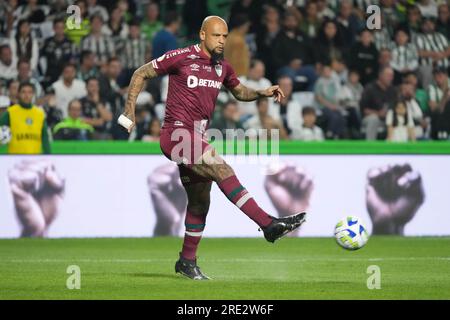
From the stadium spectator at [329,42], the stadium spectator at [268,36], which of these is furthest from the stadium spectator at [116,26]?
the stadium spectator at [329,42]

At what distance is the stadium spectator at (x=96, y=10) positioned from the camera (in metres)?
20.6

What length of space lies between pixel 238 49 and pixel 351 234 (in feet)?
27.9

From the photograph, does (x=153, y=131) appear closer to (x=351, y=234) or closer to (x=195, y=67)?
(x=195, y=67)

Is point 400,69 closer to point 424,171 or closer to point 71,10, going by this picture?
point 424,171

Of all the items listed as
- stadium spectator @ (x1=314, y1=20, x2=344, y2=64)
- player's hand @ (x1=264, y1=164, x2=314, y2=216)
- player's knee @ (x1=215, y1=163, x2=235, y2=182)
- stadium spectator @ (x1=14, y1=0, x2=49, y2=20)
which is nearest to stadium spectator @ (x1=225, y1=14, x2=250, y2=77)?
stadium spectator @ (x1=314, y1=20, x2=344, y2=64)

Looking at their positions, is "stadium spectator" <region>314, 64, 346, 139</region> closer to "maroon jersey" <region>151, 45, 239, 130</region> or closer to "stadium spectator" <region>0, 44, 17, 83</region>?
"stadium spectator" <region>0, 44, 17, 83</region>

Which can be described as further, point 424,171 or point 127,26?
point 127,26

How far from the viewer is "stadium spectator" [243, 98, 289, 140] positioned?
1824 centimetres

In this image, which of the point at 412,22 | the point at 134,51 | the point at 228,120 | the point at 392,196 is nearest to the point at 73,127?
the point at 228,120

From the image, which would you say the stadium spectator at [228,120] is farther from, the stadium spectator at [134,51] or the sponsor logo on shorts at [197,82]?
the sponsor logo on shorts at [197,82]

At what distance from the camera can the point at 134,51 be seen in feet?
66.5

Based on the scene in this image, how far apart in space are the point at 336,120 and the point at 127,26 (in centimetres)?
440

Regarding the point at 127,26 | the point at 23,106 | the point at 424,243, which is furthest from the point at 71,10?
the point at 424,243

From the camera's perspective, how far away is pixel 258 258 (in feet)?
45.3
